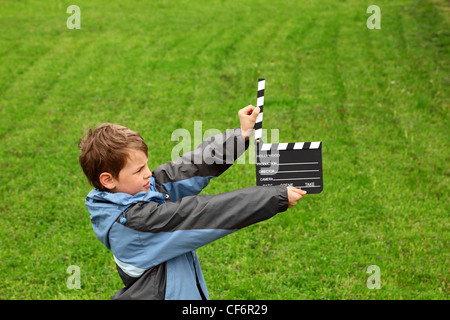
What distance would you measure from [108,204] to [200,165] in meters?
0.72

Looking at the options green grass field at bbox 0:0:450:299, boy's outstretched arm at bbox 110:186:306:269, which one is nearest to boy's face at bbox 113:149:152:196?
boy's outstretched arm at bbox 110:186:306:269

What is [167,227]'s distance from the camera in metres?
2.57

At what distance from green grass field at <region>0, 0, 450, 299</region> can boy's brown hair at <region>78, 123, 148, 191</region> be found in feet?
8.78

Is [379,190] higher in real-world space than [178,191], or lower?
lower

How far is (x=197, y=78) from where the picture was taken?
9.88 m

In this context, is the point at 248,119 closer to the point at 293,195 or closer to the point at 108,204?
the point at 293,195

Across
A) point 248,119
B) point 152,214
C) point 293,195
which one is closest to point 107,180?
point 152,214

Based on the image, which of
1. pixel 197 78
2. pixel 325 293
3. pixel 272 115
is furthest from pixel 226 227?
pixel 197 78

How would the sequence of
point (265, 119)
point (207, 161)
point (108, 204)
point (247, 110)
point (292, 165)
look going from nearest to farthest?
point (108, 204), point (292, 165), point (247, 110), point (207, 161), point (265, 119)

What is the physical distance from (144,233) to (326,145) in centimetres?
542

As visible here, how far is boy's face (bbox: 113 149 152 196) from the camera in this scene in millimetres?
2758

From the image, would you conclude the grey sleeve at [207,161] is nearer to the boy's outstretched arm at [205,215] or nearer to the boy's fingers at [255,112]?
the boy's fingers at [255,112]

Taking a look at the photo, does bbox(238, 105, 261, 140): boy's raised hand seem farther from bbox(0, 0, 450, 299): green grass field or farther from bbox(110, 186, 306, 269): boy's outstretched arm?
bbox(0, 0, 450, 299): green grass field
